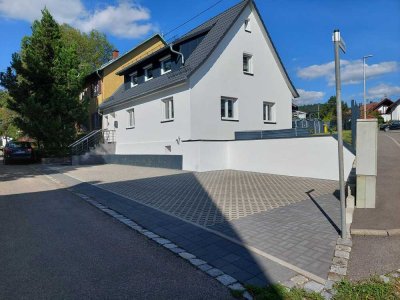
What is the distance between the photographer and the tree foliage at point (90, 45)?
4360cm

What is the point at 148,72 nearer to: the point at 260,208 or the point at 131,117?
the point at 131,117

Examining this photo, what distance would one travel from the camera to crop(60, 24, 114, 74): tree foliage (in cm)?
4360

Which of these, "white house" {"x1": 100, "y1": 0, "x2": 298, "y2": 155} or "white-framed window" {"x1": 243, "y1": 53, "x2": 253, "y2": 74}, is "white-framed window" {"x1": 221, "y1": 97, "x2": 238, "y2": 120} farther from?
"white-framed window" {"x1": 243, "y1": 53, "x2": 253, "y2": 74}

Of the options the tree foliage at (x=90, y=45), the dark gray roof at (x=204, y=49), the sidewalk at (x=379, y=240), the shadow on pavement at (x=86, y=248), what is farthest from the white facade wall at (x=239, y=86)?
the tree foliage at (x=90, y=45)

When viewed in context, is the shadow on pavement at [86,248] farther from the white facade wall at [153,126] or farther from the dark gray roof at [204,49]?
the dark gray roof at [204,49]

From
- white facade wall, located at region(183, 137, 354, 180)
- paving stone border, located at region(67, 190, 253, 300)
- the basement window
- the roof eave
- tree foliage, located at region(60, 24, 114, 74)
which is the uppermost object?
tree foliage, located at region(60, 24, 114, 74)

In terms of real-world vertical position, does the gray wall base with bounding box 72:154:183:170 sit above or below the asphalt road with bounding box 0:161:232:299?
above

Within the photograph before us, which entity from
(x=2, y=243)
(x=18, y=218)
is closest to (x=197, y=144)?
(x=18, y=218)

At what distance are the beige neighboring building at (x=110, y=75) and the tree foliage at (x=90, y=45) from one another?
1451 centimetres

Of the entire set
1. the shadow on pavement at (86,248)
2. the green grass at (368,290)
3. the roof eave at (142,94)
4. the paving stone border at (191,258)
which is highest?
the roof eave at (142,94)

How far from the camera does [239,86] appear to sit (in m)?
17.6

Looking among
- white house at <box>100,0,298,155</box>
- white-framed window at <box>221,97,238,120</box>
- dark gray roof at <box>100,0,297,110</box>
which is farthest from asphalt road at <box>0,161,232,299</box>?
white-framed window at <box>221,97,238,120</box>

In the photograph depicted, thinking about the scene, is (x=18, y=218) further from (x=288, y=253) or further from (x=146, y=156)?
(x=146, y=156)

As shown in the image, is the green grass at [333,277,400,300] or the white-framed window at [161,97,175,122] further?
the white-framed window at [161,97,175,122]
